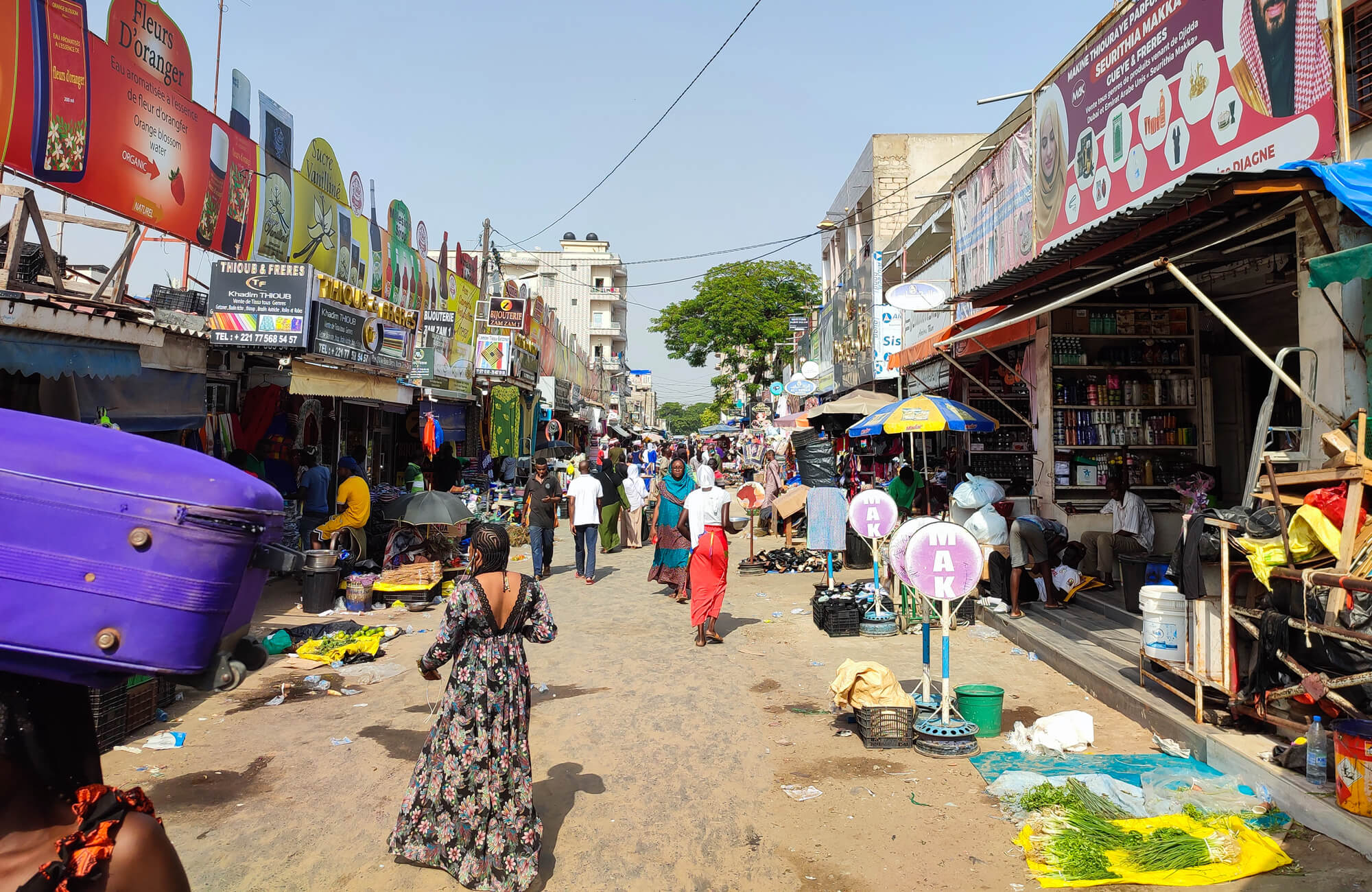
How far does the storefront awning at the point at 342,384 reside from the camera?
388 inches

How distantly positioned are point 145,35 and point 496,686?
8882mm

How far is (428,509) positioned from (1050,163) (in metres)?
8.55

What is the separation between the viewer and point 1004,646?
8711 mm

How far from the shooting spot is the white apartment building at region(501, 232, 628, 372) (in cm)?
5462

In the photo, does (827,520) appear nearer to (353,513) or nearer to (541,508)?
(541,508)

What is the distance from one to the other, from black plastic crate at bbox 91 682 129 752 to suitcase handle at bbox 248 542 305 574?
4.78 m

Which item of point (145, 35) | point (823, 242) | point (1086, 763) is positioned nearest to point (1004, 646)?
point (1086, 763)

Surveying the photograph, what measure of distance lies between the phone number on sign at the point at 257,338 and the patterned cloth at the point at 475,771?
19.9 feet

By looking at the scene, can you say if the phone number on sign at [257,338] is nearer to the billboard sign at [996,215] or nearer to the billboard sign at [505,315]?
the billboard sign at [996,215]

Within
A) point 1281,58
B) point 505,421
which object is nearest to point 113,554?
point 1281,58

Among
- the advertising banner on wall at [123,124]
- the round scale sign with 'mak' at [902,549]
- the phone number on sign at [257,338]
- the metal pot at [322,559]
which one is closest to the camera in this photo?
the round scale sign with 'mak' at [902,549]

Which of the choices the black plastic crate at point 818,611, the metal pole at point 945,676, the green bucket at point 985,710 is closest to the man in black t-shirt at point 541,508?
the black plastic crate at point 818,611

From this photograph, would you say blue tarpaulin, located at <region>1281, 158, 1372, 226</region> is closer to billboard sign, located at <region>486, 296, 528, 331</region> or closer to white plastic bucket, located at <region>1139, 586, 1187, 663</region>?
white plastic bucket, located at <region>1139, 586, 1187, 663</region>

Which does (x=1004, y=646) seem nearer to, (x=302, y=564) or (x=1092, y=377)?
(x=1092, y=377)
